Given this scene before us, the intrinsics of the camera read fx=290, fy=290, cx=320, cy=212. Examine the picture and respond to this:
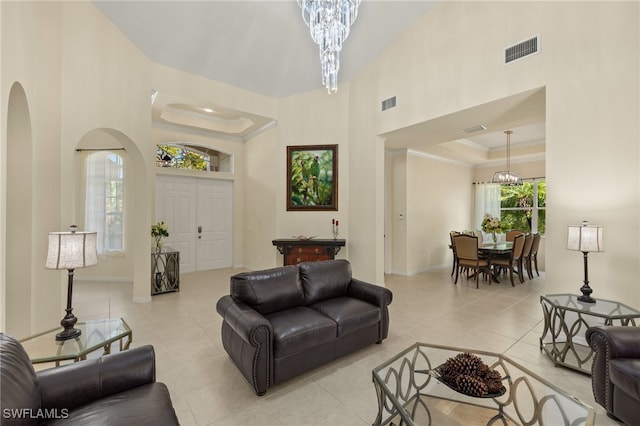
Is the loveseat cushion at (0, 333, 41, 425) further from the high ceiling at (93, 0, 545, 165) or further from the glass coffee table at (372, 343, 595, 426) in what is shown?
the high ceiling at (93, 0, 545, 165)

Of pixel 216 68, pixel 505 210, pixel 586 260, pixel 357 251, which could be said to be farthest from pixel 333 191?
pixel 505 210

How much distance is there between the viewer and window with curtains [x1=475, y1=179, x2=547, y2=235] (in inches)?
301

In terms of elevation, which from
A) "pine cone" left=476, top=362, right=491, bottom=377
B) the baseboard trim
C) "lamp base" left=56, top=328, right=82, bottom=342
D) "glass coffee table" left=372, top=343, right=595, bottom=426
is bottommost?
the baseboard trim

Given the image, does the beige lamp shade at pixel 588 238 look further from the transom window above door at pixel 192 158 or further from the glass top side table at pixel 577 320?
the transom window above door at pixel 192 158

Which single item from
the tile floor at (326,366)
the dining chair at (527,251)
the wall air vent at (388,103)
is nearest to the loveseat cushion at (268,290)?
the tile floor at (326,366)

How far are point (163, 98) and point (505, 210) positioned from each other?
888 centimetres

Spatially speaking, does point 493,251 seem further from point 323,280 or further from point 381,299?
point 323,280

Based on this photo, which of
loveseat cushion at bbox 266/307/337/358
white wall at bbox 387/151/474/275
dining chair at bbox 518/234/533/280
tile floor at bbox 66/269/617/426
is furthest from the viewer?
white wall at bbox 387/151/474/275

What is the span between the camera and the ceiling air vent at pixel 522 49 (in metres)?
3.39

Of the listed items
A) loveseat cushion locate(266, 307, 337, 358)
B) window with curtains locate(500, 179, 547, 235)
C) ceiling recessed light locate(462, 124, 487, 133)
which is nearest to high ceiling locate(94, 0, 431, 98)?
ceiling recessed light locate(462, 124, 487, 133)

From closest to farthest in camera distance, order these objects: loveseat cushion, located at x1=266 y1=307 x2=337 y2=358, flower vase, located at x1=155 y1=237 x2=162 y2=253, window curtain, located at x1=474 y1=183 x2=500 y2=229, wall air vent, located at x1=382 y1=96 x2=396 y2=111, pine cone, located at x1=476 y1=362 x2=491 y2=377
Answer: pine cone, located at x1=476 y1=362 x2=491 y2=377 < loveseat cushion, located at x1=266 y1=307 x2=337 y2=358 < wall air vent, located at x1=382 y1=96 x2=396 y2=111 < flower vase, located at x1=155 y1=237 x2=162 y2=253 < window curtain, located at x1=474 y1=183 x2=500 y2=229

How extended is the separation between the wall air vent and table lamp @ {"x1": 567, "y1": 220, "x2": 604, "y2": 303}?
3170mm

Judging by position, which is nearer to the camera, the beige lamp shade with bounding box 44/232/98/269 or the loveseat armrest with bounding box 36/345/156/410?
the loveseat armrest with bounding box 36/345/156/410

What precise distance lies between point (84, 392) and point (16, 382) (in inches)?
12.3
